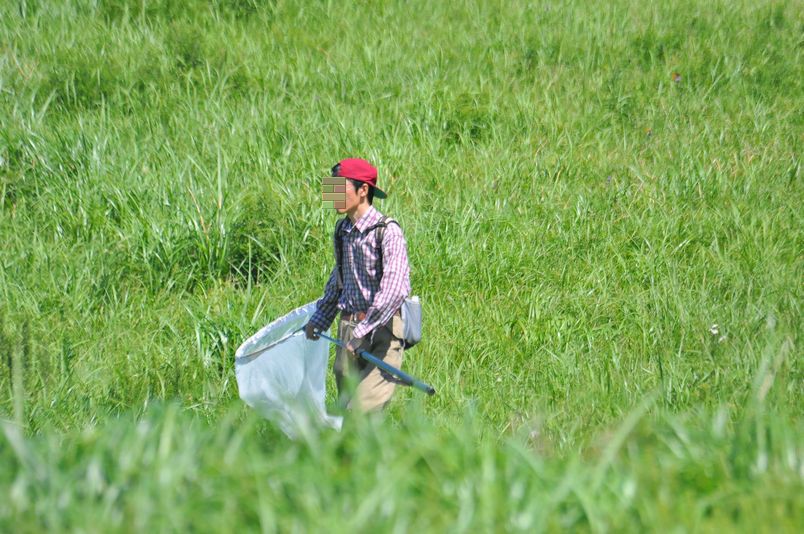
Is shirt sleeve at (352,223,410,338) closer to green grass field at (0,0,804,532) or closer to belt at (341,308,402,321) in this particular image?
belt at (341,308,402,321)

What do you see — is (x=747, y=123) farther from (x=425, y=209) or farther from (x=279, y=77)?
(x=279, y=77)

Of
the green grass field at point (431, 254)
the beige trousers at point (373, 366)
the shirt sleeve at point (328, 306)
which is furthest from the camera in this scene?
the shirt sleeve at point (328, 306)

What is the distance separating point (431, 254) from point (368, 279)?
187 cm

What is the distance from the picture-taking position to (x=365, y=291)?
3.93m

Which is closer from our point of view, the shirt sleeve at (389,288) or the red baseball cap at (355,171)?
the shirt sleeve at (389,288)

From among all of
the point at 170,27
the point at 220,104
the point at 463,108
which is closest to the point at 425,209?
the point at 463,108

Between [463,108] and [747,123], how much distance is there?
2.47m

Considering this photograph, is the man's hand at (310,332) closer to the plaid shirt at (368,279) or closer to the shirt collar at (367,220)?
the plaid shirt at (368,279)

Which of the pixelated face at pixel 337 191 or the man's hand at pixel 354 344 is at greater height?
the pixelated face at pixel 337 191

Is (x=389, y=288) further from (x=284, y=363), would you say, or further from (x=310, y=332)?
(x=284, y=363)

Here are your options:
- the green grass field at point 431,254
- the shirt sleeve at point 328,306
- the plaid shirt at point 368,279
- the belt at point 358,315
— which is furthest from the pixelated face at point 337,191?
the green grass field at point 431,254

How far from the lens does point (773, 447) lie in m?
1.99

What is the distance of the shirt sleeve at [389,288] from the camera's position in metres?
3.74

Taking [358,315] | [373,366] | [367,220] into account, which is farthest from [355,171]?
[373,366]
